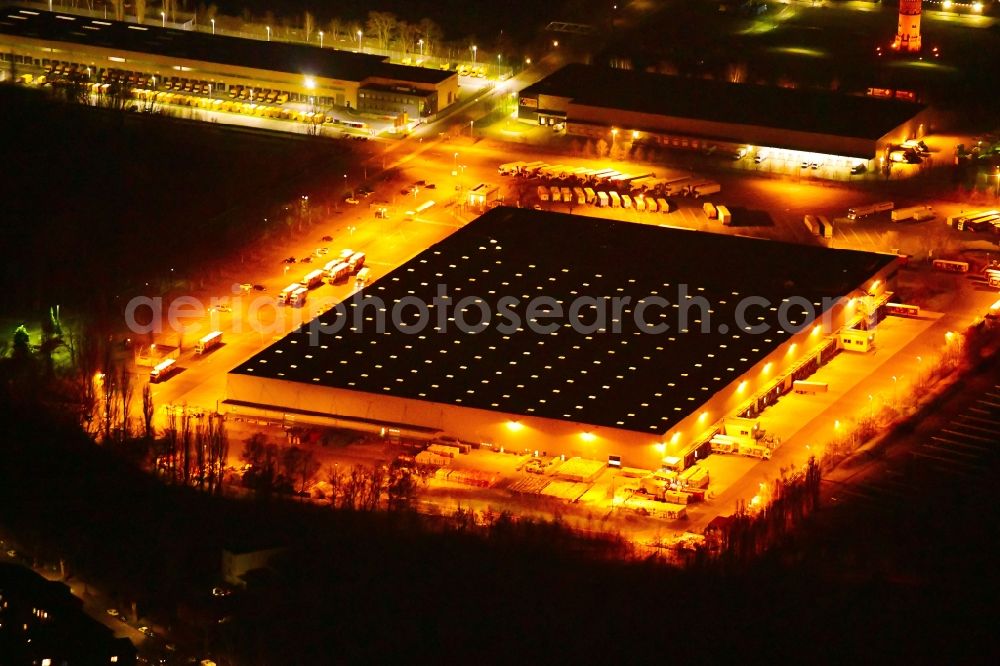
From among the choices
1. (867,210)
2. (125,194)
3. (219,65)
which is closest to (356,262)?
(125,194)

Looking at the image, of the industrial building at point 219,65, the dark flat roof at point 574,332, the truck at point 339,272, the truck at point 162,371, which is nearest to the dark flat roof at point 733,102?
the industrial building at point 219,65

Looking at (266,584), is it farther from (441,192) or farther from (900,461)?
(441,192)

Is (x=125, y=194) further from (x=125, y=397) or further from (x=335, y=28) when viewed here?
(x=125, y=397)

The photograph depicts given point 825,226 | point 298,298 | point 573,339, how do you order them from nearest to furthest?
point 573,339 → point 298,298 → point 825,226

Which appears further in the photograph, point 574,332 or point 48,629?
point 574,332

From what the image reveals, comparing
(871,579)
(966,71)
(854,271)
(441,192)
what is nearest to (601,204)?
(441,192)

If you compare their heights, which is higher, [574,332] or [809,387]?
[574,332]
